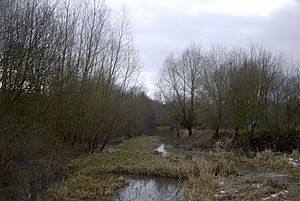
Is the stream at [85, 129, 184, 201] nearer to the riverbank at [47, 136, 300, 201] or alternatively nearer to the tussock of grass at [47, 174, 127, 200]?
the riverbank at [47, 136, 300, 201]

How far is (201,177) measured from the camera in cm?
1634

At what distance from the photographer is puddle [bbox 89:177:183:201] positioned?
1425 cm

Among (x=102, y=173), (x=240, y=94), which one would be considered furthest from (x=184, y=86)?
(x=102, y=173)

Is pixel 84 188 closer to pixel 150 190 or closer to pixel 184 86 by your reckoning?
pixel 150 190

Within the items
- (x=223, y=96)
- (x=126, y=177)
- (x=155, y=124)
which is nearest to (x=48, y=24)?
(x=126, y=177)

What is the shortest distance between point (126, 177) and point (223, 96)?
19838 mm

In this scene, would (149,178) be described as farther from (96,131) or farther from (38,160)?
(96,131)

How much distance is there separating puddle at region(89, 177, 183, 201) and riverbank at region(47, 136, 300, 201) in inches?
14.1

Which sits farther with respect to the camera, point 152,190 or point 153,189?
point 153,189

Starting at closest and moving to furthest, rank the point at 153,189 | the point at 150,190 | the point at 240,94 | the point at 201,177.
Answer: the point at 150,190 → the point at 153,189 → the point at 201,177 → the point at 240,94

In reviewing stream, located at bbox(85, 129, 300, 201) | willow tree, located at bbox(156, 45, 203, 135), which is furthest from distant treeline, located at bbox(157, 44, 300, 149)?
stream, located at bbox(85, 129, 300, 201)

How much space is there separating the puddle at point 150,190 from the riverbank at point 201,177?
0.36m

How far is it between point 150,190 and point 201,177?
233 centimetres

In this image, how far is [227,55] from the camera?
127ft
